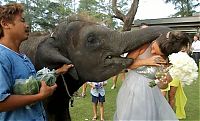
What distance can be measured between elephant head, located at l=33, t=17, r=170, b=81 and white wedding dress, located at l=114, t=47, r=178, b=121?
49cm

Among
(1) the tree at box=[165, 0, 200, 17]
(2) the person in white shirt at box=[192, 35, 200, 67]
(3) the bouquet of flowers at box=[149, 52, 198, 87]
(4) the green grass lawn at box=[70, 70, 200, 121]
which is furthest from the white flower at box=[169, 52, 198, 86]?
(1) the tree at box=[165, 0, 200, 17]

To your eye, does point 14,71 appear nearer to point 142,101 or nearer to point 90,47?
point 90,47

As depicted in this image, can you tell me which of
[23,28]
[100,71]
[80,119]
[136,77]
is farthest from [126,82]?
[80,119]

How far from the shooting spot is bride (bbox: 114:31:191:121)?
4500 millimetres

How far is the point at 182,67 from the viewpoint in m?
4.29

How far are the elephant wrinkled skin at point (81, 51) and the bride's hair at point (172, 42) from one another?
96 mm

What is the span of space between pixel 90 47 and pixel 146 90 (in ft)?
2.86

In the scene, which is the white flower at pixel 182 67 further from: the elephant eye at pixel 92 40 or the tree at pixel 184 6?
the tree at pixel 184 6

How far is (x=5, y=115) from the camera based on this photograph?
2865 millimetres

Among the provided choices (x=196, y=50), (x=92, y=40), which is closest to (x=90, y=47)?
(x=92, y=40)

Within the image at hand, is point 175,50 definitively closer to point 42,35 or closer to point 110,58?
point 110,58

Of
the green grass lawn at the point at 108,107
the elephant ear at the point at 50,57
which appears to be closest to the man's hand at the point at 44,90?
the elephant ear at the point at 50,57

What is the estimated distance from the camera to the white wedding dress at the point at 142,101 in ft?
15.7

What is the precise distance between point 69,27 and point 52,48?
36cm
